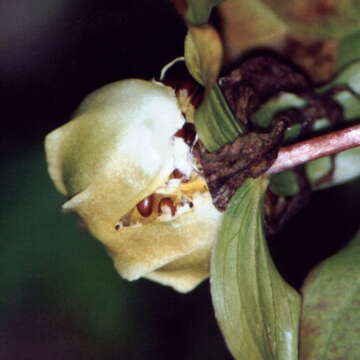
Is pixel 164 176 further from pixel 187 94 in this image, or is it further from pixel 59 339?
pixel 59 339

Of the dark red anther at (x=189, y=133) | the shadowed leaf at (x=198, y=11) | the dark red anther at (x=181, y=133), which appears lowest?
the dark red anther at (x=189, y=133)

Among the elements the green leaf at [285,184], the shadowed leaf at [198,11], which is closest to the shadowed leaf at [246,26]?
the green leaf at [285,184]

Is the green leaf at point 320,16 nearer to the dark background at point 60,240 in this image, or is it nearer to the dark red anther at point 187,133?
the dark red anther at point 187,133

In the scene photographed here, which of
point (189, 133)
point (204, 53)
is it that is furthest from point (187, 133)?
point (204, 53)

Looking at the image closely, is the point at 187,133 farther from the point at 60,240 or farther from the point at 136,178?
the point at 60,240

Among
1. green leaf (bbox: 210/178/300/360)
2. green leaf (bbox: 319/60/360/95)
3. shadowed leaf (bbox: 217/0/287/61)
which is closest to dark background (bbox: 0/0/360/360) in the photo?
shadowed leaf (bbox: 217/0/287/61)
